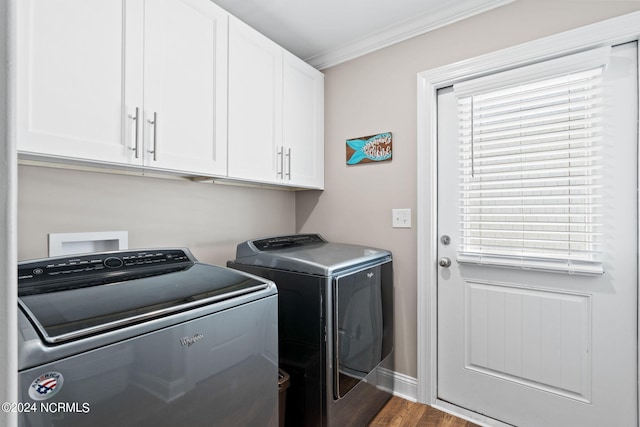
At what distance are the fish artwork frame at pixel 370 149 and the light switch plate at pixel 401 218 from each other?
0.36 m

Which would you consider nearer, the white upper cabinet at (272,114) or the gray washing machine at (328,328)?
the gray washing machine at (328,328)

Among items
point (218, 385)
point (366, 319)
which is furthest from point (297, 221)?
point (218, 385)

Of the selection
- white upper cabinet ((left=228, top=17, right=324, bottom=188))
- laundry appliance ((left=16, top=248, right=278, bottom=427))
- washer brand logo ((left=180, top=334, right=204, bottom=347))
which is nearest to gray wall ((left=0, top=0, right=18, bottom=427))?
laundry appliance ((left=16, top=248, right=278, bottom=427))

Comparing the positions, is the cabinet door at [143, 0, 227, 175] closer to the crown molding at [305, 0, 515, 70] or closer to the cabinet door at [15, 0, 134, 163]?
the cabinet door at [15, 0, 134, 163]

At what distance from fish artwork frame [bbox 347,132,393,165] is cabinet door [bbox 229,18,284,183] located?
55cm

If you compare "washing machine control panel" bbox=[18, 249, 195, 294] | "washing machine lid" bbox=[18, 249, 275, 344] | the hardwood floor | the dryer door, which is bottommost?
the hardwood floor

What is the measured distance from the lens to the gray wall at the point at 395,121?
5.57 ft

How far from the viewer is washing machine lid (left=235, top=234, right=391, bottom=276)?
1607 millimetres

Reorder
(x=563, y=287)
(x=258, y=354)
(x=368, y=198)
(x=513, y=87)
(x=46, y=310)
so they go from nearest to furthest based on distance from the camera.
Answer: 1. (x=46, y=310)
2. (x=258, y=354)
3. (x=563, y=287)
4. (x=513, y=87)
5. (x=368, y=198)

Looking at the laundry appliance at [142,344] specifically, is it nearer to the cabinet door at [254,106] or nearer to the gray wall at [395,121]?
the cabinet door at [254,106]

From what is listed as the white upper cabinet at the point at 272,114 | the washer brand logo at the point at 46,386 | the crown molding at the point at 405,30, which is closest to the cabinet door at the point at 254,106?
the white upper cabinet at the point at 272,114

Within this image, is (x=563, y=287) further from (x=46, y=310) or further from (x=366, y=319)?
(x=46, y=310)

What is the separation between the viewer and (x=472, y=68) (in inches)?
71.0

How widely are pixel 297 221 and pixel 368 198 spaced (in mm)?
670
